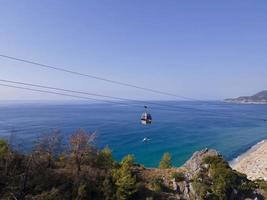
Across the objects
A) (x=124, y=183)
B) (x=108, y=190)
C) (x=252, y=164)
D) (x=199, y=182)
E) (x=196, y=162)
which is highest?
(x=196, y=162)

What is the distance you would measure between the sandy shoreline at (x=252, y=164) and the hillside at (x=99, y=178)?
27705 millimetres

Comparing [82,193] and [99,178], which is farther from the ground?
[99,178]

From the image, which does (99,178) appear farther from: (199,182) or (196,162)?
(196,162)

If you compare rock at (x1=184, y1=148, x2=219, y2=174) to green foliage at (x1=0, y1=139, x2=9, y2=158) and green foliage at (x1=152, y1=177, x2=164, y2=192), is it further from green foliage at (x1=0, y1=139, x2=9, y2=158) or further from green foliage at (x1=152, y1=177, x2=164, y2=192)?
green foliage at (x1=0, y1=139, x2=9, y2=158)

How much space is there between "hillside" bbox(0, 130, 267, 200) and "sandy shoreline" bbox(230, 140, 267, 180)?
2771cm

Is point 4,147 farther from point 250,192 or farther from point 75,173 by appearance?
point 250,192

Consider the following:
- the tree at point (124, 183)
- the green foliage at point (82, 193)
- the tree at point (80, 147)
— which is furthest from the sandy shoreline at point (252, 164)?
the green foliage at point (82, 193)

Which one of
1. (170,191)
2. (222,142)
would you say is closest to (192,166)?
(170,191)

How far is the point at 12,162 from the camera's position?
33094mm

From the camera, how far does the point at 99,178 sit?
32.9 meters

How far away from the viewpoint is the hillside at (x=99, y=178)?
101ft

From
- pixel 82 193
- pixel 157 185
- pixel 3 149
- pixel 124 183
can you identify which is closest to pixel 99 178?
pixel 82 193

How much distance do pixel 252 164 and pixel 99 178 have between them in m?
51.7

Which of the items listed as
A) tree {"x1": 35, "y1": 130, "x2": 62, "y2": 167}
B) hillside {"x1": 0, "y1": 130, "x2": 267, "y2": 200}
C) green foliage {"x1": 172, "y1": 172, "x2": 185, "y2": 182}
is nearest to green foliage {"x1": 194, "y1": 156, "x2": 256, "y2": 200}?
hillside {"x1": 0, "y1": 130, "x2": 267, "y2": 200}
